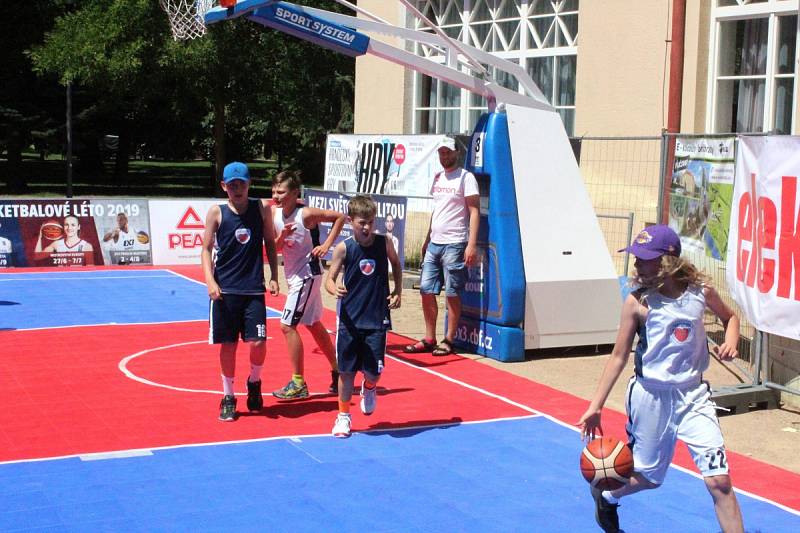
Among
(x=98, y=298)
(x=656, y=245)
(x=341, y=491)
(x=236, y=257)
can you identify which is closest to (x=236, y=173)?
(x=236, y=257)

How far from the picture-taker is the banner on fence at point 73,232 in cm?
1934

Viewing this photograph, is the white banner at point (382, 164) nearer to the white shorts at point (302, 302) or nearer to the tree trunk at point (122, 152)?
the white shorts at point (302, 302)

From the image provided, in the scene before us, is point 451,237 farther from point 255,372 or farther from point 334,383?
point 255,372

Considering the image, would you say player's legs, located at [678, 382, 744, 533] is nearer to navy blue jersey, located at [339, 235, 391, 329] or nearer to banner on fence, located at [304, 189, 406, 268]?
navy blue jersey, located at [339, 235, 391, 329]

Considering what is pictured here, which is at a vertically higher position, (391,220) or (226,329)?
(391,220)

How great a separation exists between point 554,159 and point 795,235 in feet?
11.6

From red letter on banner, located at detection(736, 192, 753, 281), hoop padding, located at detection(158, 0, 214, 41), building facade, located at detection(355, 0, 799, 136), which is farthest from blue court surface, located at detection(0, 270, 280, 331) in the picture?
building facade, located at detection(355, 0, 799, 136)

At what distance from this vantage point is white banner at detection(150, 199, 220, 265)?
20.5 m

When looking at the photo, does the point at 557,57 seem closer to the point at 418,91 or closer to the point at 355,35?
the point at 418,91

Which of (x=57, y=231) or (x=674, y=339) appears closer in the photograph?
(x=674, y=339)

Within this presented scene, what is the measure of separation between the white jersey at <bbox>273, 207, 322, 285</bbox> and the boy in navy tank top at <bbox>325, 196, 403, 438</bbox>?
1127 mm

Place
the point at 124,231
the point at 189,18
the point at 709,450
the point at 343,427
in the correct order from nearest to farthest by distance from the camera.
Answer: the point at 709,450
the point at 343,427
the point at 189,18
the point at 124,231

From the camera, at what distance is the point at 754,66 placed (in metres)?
16.3

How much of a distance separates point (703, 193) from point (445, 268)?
2.84 m
